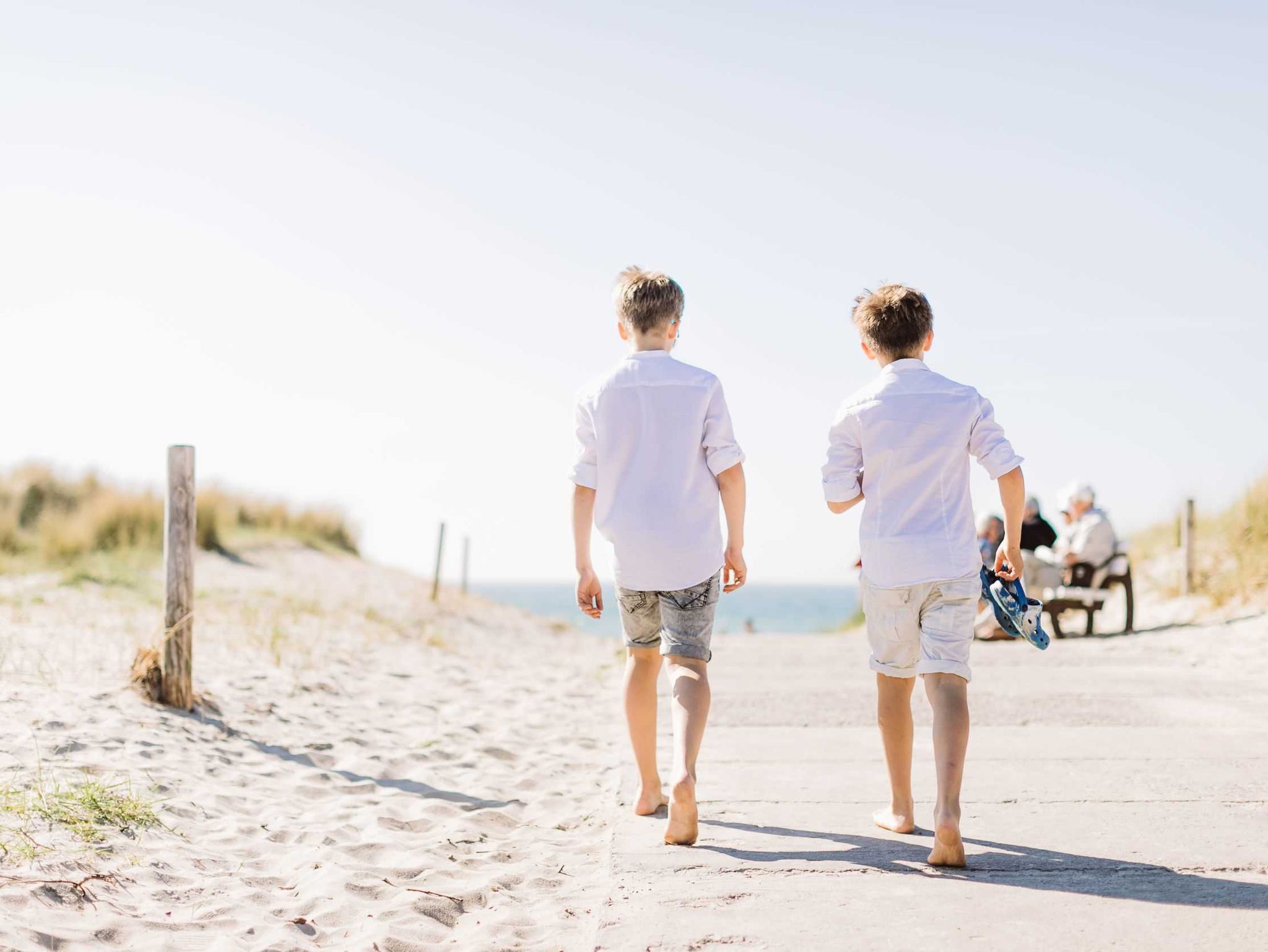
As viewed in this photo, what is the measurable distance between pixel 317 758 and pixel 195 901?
2.23 m

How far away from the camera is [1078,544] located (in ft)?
37.5

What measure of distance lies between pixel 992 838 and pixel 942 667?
2.34ft

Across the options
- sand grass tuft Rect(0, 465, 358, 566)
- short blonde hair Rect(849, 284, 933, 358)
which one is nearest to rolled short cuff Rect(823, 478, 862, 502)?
short blonde hair Rect(849, 284, 933, 358)

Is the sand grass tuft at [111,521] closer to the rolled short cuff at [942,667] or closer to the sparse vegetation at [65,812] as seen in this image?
the sparse vegetation at [65,812]

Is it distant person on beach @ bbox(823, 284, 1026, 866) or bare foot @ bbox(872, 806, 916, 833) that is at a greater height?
distant person on beach @ bbox(823, 284, 1026, 866)

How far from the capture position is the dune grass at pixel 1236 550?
1191 centimetres

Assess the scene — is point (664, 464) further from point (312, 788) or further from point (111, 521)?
point (111, 521)

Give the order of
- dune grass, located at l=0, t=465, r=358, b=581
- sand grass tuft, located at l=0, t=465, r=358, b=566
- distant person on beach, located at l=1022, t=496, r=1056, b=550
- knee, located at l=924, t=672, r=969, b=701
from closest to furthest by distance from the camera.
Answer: knee, located at l=924, t=672, r=969, b=701, distant person on beach, located at l=1022, t=496, r=1056, b=550, dune grass, located at l=0, t=465, r=358, b=581, sand grass tuft, located at l=0, t=465, r=358, b=566

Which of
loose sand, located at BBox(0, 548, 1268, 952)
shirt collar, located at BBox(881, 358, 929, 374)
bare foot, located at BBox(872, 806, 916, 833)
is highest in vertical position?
shirt collar, located at BBox(881, 358, 929, 374)

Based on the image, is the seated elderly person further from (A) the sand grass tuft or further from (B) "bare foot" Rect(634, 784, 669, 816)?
(A) the sand grass tuft

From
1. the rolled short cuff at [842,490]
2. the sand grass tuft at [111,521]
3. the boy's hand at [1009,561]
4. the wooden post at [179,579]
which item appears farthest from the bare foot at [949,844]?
the sand grass tuft at [111,521]

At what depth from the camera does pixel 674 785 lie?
137 inches

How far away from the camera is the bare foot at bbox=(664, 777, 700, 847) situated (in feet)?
11.3

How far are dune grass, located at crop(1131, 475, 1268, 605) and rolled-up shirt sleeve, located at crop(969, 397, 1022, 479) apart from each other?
9.91 meters
